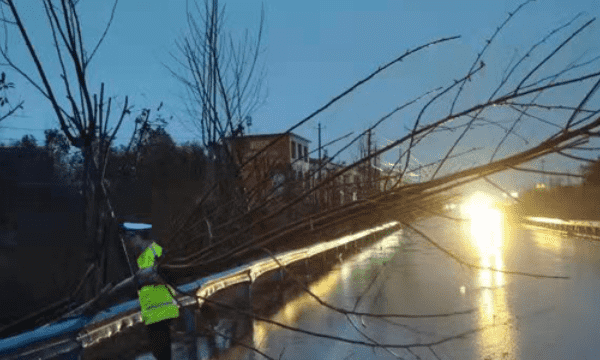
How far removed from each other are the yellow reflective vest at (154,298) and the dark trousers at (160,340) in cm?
32

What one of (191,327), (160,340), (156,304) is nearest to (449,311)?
(191,327)

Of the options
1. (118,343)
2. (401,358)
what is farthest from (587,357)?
(118,343)

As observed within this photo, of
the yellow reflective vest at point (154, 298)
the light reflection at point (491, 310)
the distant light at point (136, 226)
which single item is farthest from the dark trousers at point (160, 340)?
the light reflection at point (491, 310)

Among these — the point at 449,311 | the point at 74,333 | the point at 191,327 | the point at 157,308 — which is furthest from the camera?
the point at 449,311

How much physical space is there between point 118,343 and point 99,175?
213 cm

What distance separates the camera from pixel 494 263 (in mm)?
23094

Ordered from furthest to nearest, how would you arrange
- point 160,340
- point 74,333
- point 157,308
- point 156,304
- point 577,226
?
1. point 577,226
2. point 160,340
3. point 157,308
4. point 156,304
5. point 74,333

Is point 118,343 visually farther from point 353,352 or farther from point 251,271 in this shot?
point 251,271

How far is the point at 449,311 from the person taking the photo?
12.7 m

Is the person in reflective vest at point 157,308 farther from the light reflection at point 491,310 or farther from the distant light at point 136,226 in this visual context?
the light reflection at point 491,310

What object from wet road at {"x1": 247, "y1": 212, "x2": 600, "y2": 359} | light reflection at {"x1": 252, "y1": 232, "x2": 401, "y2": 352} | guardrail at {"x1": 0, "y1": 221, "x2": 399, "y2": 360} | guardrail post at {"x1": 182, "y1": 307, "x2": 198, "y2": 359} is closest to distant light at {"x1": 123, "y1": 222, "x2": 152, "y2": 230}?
guardrail at {"x1": 0, "y1": 221, "x2": 399, "y2": 360}

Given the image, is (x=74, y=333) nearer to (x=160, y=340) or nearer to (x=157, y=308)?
(x=157, y=308)

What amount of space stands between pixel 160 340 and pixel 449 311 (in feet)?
21.7

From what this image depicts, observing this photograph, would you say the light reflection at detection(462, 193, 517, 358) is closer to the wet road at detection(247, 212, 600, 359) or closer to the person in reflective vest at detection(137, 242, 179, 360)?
the wet road at detection(247, 212, 600, 359)
